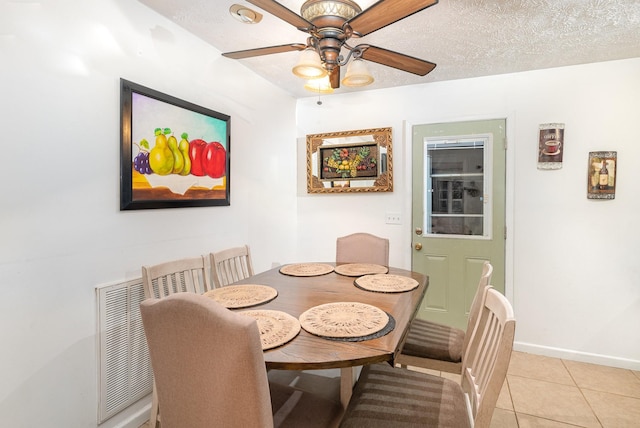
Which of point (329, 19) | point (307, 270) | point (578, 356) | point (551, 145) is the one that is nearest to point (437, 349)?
point (307, 270)

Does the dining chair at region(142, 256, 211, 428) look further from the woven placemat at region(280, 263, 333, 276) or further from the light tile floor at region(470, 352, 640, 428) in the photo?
the light tile floor at region(470, 352, 640, 428)

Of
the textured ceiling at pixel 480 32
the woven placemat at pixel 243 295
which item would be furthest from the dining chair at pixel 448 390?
the textured ceiling at pixel 480 32

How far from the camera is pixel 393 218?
3.19 m

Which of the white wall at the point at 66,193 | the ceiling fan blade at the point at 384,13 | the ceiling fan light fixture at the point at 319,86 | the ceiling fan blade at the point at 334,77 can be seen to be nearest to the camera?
the ceiling fan blade at the point at 384,13

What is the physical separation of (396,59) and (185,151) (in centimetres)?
140

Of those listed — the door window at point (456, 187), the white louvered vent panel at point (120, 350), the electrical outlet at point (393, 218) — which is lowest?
the white louvered vent panel at point (120, 350)

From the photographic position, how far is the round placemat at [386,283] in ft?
5.75

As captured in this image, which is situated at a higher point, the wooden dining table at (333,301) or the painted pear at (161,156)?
the painted pear at (161,156)

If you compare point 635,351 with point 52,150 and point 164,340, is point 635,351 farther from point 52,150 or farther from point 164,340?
point 52,150

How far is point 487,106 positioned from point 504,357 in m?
2.51

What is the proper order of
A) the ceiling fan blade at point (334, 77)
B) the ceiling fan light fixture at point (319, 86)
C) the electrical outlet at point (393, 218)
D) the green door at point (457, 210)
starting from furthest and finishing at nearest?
the electrical outlet at point (393, 218)
the green door at point (457, 210)
the ceiling fan light fixture at point (319, 86)
the ceiling fan blade at point (334, 77)

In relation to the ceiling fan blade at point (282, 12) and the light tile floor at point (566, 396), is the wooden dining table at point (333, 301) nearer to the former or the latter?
the light tile floor at point (566, 396)

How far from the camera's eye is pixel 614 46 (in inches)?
90.0

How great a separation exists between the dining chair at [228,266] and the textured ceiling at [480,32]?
1.41 metres
